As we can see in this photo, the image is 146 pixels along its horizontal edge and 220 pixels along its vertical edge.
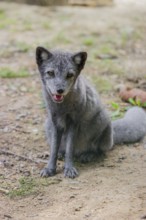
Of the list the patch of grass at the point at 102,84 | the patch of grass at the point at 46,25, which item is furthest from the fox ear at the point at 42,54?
the patch of grass at the point at 46,25

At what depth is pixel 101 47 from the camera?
995cm

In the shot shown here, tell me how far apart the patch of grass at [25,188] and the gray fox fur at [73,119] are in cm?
23

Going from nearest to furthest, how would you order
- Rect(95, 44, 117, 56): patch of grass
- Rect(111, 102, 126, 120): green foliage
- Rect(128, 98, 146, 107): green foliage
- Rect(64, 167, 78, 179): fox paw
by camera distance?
Rect(64, 167, 78, 179): fox paw
Rect(111, 102, 126, 120): green foliage
Rect(128, 98, 146, 107): green foliage
Rect(95, 44, 117, 56): patch of grass

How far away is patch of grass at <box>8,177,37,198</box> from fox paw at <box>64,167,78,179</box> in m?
0.39

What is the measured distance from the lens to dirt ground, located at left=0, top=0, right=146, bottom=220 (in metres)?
4.87

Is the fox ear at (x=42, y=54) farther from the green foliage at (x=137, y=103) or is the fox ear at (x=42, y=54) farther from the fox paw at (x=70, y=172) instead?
the green foliage at (x=137, y=103)

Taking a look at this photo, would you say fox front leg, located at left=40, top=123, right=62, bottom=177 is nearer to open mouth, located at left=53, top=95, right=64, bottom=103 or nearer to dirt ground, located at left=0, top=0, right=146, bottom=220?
dirt ground, located at left=0, top=0, right=146, bottom=220

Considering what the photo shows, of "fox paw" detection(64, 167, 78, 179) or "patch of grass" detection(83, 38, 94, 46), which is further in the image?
"patch of grass" detection(83, 38, 94, 46)

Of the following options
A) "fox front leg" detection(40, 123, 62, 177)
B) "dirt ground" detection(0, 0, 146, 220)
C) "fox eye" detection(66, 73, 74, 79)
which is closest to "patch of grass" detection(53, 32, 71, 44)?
"dirt ground" detection(0, 0, 146, 220)

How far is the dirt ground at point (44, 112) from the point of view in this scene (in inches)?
192

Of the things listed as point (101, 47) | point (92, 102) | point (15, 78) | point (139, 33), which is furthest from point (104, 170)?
point (139, 33)

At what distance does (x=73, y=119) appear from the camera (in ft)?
18.9

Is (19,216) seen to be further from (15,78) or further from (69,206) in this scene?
(15,78)

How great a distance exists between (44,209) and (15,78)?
4.03 meters
